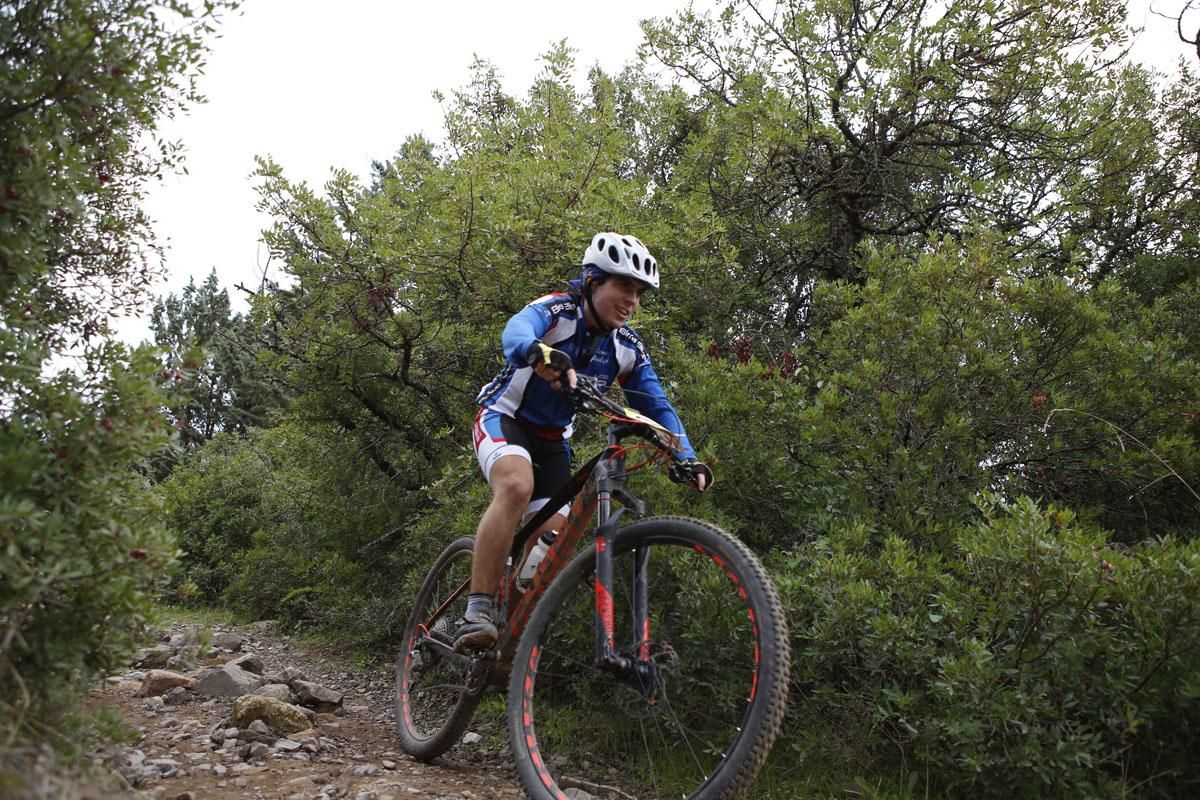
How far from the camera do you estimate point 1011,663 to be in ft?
10.8

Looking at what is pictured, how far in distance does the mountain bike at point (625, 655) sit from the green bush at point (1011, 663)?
17.1 inches

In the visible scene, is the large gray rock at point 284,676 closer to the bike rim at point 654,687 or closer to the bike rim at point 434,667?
the bike rim at point 434,667

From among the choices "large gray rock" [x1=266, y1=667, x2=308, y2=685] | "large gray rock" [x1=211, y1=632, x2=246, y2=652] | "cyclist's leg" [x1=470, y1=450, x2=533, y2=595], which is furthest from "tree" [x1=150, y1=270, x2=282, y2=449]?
"cyclist's leg" [x1=470, y1=450, x2=533, y2=595]

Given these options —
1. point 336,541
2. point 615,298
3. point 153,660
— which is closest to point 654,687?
point 615,298

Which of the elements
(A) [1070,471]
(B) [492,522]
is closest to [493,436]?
(B) [492,522]

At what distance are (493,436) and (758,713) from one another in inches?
72.8

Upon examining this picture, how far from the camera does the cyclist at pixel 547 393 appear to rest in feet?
12.2

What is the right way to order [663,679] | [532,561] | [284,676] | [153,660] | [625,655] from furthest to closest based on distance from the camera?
[153,660] < [284,676] < [532,561] < [663,679] < [625,655]

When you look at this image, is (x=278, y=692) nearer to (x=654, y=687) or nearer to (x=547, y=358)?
(x=654, y=687)

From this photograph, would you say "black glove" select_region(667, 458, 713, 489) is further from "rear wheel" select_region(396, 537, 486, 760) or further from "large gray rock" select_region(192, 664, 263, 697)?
"large gray rock" select_region(192, 664, 263, 697)

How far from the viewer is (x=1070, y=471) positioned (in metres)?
5.07

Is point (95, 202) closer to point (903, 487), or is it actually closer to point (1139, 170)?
point (903, 487)

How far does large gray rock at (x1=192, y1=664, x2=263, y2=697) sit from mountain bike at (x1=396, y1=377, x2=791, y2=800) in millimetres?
1077

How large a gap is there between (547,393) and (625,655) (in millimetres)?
1436
